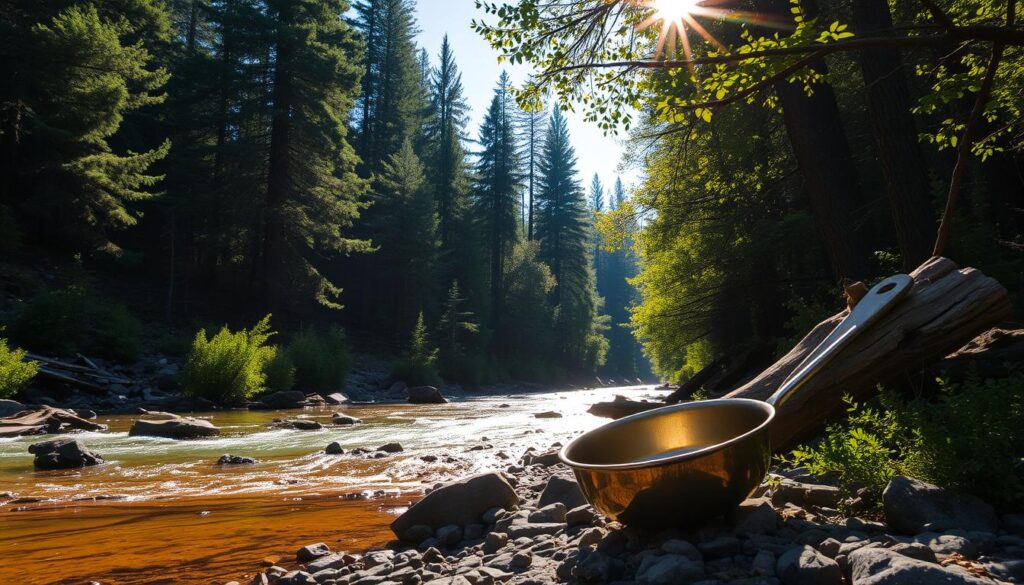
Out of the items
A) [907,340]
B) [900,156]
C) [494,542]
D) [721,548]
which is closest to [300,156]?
[900,156]

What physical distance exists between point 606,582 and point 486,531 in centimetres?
163

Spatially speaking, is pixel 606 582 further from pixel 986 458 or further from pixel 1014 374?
pixel 1014 374

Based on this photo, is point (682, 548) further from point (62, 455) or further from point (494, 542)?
point (62, 455)

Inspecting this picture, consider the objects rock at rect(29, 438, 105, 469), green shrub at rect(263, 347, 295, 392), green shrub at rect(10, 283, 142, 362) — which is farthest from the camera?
green shrub at rect(263, 347, 295, 392)

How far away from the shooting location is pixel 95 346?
53.0 ft

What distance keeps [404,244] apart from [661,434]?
3148cm

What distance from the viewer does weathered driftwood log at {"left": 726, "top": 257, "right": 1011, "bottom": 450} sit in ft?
11.6

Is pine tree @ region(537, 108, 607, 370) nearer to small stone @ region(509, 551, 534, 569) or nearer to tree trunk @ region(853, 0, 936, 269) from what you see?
tree trunk @ region(853, 0, 936, 269)

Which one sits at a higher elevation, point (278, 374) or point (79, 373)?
point (79, 373)

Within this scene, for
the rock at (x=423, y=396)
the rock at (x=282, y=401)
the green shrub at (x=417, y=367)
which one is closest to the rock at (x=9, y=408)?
the rock at (x=282, y=401)

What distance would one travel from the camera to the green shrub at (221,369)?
14.9m

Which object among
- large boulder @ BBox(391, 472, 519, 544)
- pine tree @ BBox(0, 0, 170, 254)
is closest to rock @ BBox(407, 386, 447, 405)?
pine tree @ BBox(0, 0, 170, 254)

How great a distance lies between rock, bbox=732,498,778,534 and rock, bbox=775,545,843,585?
377 millimetres

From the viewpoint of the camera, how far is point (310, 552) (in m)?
3.64
